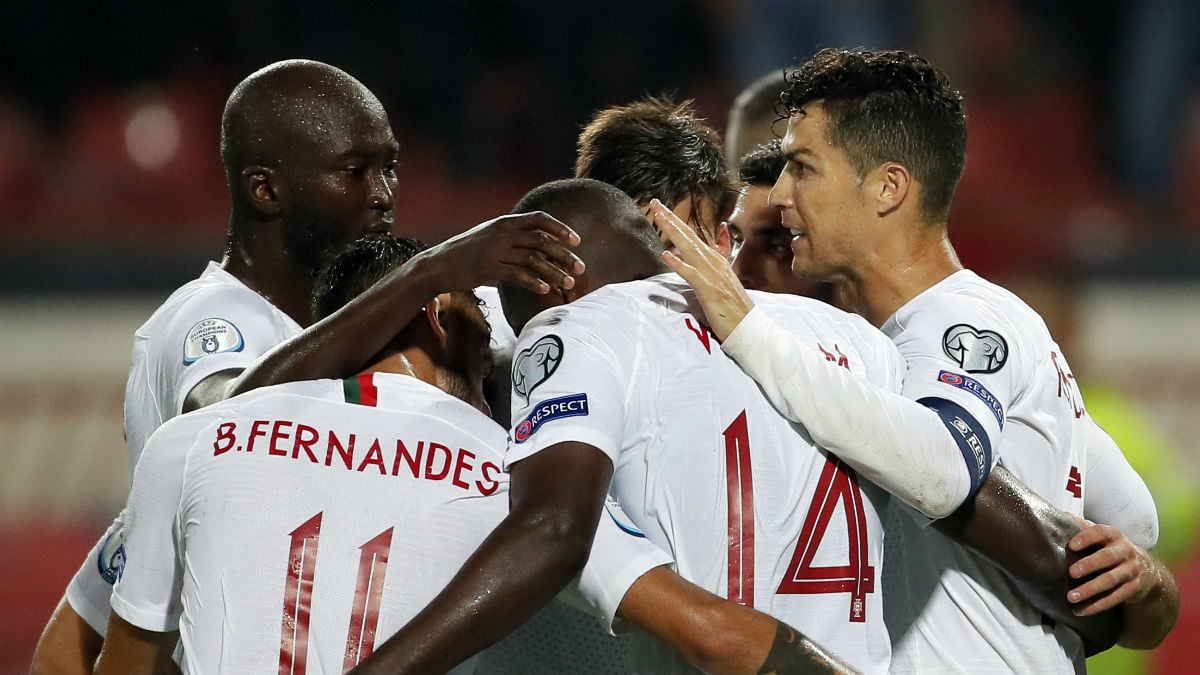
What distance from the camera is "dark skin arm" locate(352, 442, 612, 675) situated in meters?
2.58

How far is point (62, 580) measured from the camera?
780cm

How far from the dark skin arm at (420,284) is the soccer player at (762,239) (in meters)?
1.41

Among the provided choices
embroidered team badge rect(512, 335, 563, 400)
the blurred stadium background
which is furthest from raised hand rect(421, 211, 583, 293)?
the blurred stadium background

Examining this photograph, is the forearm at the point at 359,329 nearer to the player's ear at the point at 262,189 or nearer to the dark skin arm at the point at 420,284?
the dark skin arm at the point at 420,284

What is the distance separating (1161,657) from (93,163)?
25.9 ft

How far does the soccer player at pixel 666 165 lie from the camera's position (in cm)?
387

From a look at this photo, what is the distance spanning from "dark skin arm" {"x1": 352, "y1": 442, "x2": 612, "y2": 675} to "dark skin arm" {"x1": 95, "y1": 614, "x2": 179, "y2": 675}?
64 centimetres

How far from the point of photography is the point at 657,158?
389 cm

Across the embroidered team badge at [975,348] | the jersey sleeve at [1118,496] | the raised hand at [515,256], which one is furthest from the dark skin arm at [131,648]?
the jersey sleeve at [1118,496]

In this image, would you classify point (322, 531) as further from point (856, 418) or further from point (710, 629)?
point (856, 418)

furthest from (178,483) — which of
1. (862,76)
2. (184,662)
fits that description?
(862,76)

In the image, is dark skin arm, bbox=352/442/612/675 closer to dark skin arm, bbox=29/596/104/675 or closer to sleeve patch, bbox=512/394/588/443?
sleeve patch, bbox=512/394/588/443

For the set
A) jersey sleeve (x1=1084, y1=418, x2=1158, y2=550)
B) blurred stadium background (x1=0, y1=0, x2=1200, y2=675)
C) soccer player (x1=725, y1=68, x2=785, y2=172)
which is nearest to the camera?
jersey sleeve (x1=1084, y1=418, x2=1158, y2=550)

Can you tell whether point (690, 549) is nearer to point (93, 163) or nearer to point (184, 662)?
point (184, 662)
